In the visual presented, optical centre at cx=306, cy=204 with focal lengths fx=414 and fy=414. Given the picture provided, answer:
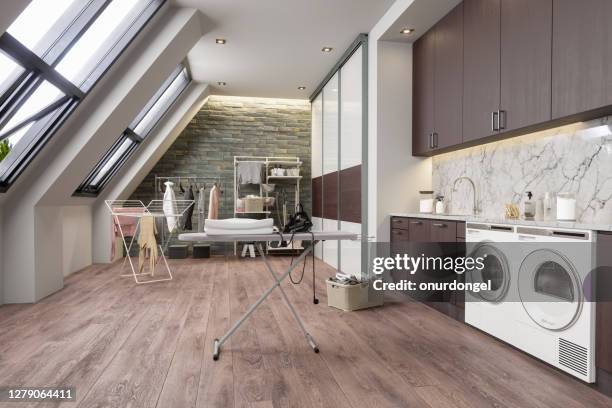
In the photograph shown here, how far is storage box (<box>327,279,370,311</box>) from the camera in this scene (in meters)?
3.55

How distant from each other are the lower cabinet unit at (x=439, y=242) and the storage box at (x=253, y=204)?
121 inches

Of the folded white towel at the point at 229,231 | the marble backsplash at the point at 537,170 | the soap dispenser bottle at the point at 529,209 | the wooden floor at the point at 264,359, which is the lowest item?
the wooden floor at the point at 264,359

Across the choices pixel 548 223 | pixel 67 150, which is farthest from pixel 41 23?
pixel 548 223

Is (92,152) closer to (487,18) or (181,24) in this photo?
(181,24)

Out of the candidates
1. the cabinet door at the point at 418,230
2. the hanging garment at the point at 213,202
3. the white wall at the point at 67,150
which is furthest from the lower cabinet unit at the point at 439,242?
the hanging garment at the point at 213,202

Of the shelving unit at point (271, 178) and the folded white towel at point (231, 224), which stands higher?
the shelving unit at point (271, 178)

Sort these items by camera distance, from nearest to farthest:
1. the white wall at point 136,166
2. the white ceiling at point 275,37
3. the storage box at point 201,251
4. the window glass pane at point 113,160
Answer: the white ceiling at point 275,37 < the window glass pane at point 113,160 < the white wall at point 136,166 < the storage box at point 201,251

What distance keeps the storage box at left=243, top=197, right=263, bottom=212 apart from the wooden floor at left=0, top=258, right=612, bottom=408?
9.41ft

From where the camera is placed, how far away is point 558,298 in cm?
226

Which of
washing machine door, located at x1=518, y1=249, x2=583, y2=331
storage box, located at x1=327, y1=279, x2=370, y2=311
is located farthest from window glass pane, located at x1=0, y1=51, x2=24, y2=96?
washing machine door, located at x1=518, y1=249, x2=583, y2=331

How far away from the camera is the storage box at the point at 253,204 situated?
A: 6613mm

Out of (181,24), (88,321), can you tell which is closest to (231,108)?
(181,24)

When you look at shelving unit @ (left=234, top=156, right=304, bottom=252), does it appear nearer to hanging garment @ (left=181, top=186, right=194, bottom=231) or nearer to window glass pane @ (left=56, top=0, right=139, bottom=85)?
hanging garment @ (left=181, top=186, right=194, bottom=231)

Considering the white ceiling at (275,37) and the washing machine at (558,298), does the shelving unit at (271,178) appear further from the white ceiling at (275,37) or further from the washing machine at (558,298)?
the washing machine at (558,298)
